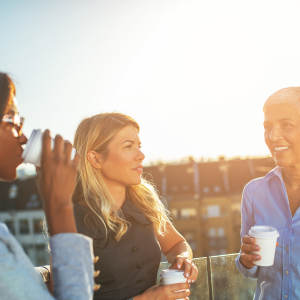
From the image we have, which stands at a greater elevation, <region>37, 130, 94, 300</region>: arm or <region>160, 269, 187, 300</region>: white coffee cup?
<region>37, 130, 94, 300</region>: arm

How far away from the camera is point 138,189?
2.54 metres

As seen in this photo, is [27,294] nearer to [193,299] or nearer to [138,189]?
[138,189]

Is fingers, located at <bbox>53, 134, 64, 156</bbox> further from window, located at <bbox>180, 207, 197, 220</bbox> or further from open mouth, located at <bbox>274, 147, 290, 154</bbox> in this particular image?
window, located at <bbox>180, 207, 197, 220</bbox>

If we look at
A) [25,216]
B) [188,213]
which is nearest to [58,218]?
[188,213]

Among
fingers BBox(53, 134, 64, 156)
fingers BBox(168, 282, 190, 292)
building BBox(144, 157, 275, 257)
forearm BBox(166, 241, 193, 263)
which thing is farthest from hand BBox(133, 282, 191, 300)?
building BBox(144, 157, 275, 257)

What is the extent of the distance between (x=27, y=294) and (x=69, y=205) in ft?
1.04

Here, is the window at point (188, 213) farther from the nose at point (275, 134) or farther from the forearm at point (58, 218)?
the forearm at point (58, 218)

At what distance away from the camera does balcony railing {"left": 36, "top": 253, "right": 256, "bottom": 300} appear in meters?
2.49

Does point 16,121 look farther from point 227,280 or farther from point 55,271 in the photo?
point 227,280

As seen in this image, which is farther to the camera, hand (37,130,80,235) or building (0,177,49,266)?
building (0,177,49,266)

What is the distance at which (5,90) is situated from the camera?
1.30 meters

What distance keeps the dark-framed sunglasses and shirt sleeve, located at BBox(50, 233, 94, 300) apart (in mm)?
487

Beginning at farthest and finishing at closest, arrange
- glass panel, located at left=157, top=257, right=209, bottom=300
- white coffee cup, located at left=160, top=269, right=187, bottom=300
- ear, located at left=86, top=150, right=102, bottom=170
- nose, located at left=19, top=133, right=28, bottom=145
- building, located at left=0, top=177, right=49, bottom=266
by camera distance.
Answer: building, located at left=0, top=177, right=49, bottom=266
glass panel, located at left=157, top=257, right=209, bottom=300
ear, located at left=86, top=150, right=102, bottom=170
white coffee cup, located at left=160, top=269, right=187, bottom=300
nose, located at left=19, top=133, right=28, bottom=145

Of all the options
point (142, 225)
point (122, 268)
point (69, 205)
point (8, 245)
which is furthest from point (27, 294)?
point (142, 225)
